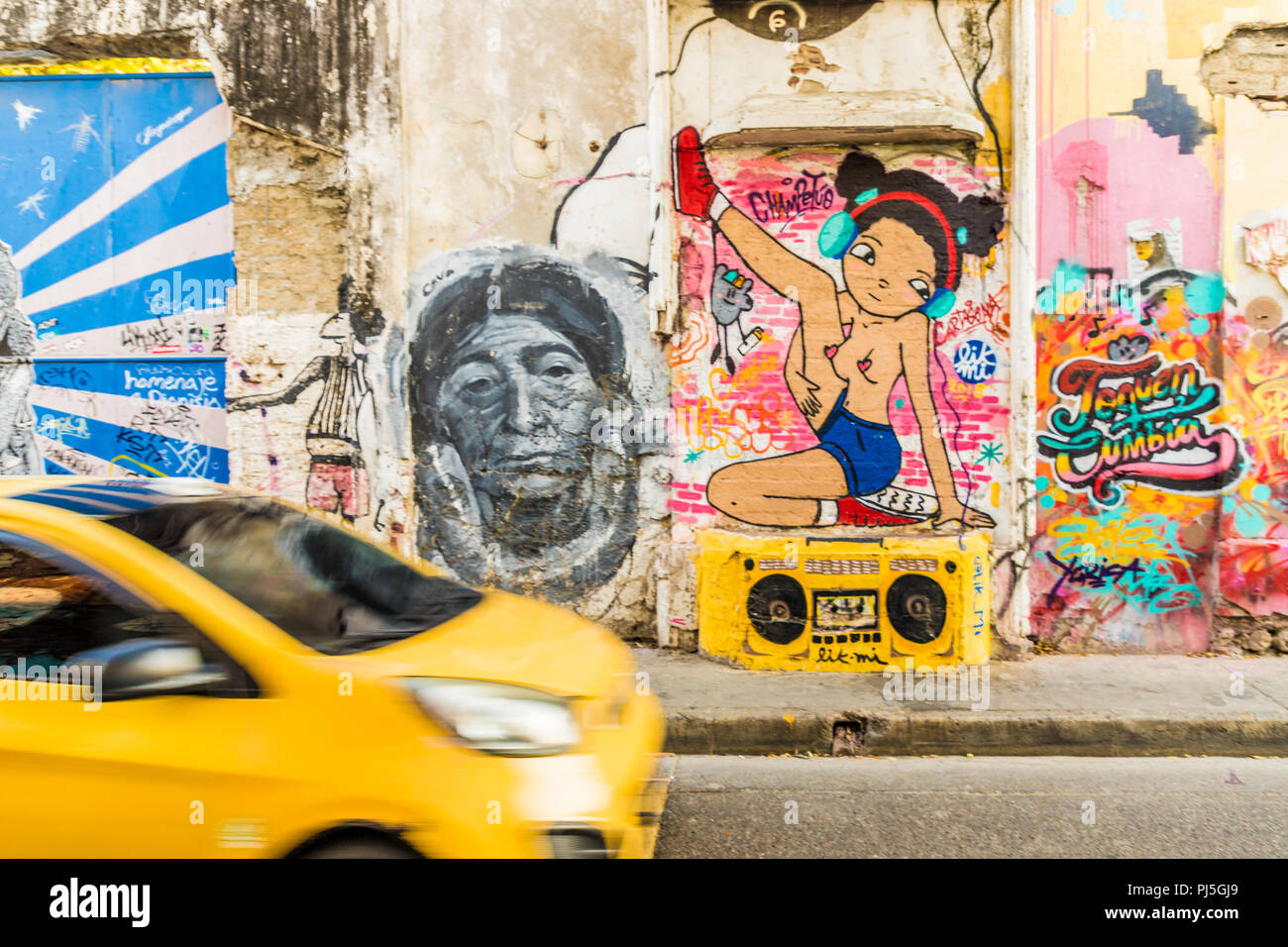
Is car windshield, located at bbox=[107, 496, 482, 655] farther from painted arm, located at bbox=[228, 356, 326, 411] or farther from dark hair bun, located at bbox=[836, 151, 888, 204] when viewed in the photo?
dark hair bun, located at bbox=[836, 151, 888, 204]

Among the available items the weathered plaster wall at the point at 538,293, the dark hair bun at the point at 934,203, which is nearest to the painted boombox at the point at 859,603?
the weathered plaster wall at the point at 538,293

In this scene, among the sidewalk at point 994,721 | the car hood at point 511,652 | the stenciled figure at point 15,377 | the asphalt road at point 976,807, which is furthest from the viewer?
the stenciled figure at point 15,377

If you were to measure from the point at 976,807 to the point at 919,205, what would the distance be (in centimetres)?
419

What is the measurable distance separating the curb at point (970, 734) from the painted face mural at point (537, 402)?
2.00 metres

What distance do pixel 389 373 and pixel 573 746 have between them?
4.71m

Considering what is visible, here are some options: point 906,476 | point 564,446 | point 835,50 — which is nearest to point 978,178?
point 835,50

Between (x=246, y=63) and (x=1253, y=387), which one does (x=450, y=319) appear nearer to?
(x=246, y=63)

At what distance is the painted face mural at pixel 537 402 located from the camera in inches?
273

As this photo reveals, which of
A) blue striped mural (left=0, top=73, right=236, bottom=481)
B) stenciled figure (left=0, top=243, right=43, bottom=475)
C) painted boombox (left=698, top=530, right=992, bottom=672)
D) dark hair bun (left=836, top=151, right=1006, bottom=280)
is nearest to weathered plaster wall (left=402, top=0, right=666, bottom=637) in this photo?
painted boombox (left=698, top=530, right=992, bottom=672)

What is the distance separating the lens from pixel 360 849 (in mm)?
2711

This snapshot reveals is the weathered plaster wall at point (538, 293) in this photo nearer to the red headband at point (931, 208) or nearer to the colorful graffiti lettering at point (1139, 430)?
the red headband at point (931, 208)

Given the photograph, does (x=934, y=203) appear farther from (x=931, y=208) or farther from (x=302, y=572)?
(x=302, y=572)

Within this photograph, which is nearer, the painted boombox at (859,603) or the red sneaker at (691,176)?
the painted boombox at (859,603)
